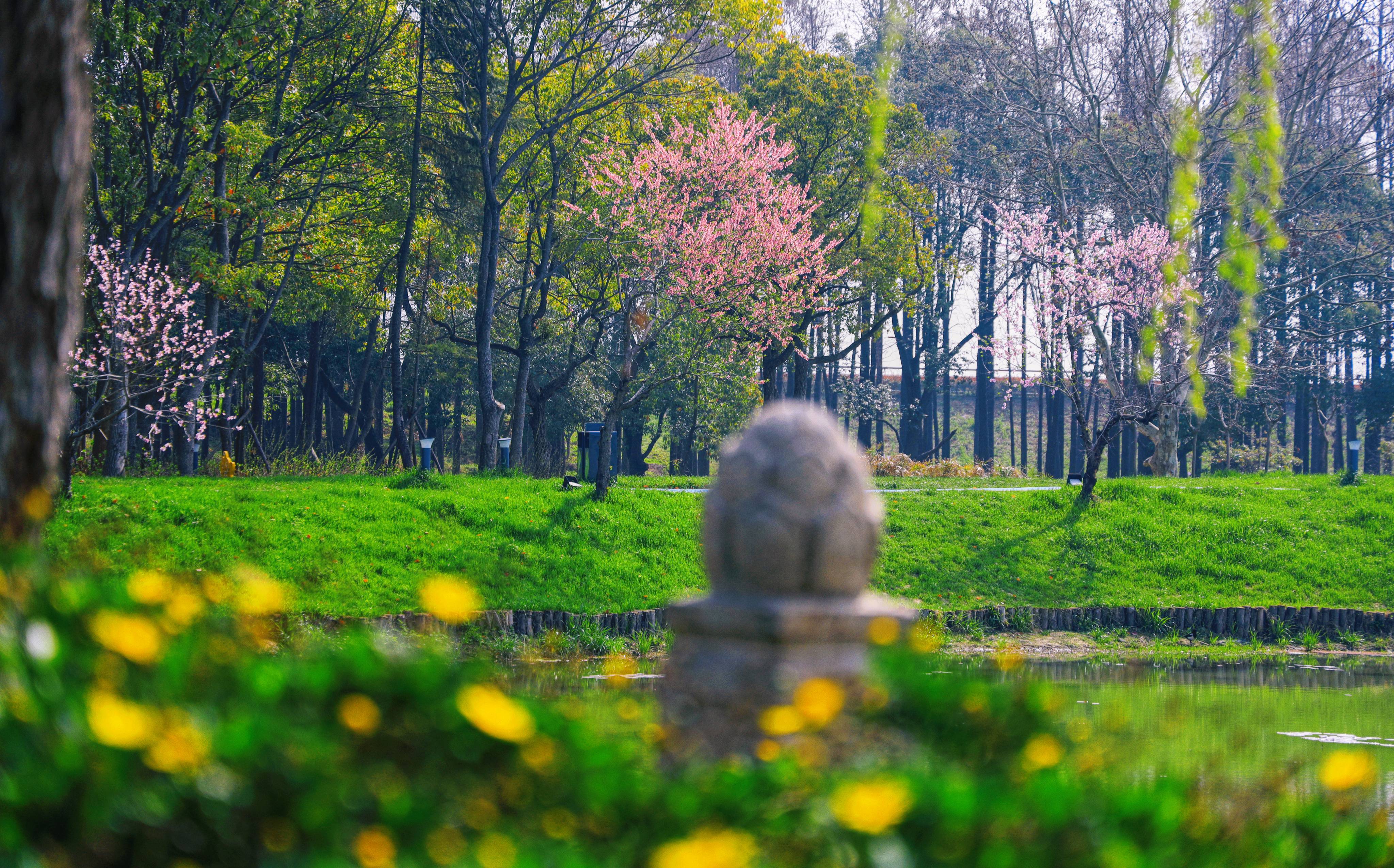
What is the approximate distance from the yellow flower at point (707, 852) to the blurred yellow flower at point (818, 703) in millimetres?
572

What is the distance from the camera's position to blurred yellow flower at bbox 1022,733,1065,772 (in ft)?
10.3

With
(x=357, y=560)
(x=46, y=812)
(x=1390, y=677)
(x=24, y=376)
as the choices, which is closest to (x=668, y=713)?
(x=46, y=812)

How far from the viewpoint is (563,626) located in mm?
12797

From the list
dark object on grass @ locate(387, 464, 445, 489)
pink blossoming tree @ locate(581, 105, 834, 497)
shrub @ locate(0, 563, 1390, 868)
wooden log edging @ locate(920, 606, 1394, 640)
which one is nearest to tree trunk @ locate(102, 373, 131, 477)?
dark object on grass @ locate(387, 464, 445, 489)

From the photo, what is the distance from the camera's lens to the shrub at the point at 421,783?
208 cm

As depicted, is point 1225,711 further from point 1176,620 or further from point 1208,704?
point 1176,620

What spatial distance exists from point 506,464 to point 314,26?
983 cm

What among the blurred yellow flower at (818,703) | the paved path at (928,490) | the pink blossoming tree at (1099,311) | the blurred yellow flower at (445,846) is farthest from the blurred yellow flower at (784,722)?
the pink blossoming tree at (1099,311)

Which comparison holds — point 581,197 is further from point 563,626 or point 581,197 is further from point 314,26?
point 563,626

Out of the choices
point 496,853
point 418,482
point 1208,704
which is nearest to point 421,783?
point 496,853

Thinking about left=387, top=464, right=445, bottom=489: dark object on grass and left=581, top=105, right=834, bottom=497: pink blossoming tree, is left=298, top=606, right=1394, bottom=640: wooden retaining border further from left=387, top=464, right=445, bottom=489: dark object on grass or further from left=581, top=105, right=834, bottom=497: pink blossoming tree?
left=387, top=464, right=445, bottom=489: dark object on grass

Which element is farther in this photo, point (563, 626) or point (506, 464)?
point (506, 464)

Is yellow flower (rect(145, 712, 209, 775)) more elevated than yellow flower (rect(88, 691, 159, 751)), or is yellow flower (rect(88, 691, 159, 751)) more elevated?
yellow flower (rect(88, 691, 159, 751))

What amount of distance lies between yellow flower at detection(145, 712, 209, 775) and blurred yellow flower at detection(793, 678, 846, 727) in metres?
1.53
